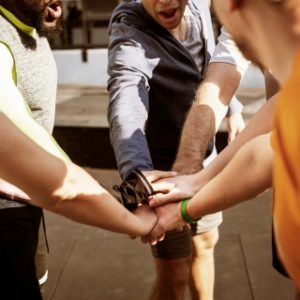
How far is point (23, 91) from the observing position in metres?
1.55

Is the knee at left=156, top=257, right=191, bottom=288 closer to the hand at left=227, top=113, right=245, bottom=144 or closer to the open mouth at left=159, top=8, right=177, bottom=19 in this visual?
the hand at left=227, top=113, right=245, bottom=144

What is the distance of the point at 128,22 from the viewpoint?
72.1 inches

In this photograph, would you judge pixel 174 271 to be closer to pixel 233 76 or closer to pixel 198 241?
Answer: pixel 198 241

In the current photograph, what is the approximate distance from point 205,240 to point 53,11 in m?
1.09

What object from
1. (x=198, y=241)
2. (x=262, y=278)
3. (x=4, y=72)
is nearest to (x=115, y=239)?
(x=262, y=278)

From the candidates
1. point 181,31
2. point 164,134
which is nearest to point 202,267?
point 164,134

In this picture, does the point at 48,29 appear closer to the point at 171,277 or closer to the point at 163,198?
the point at 163,198

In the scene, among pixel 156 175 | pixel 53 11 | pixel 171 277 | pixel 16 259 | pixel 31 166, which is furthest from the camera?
pixel 171 277

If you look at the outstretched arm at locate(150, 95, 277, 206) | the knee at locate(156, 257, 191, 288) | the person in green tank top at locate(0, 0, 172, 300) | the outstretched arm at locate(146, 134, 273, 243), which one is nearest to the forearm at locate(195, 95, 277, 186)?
the outstretched arm at locate(150, 95, 277, 206)

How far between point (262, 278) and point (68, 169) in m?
1.88

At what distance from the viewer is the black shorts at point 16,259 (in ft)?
4.78

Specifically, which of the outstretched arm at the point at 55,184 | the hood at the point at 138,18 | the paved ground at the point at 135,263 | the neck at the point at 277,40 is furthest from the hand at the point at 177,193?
the paved ground at the point at 135,263

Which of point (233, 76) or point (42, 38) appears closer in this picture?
point (42, 38)

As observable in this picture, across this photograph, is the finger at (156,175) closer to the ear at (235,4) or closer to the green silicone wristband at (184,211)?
the green silicone wristband at (184,211)
